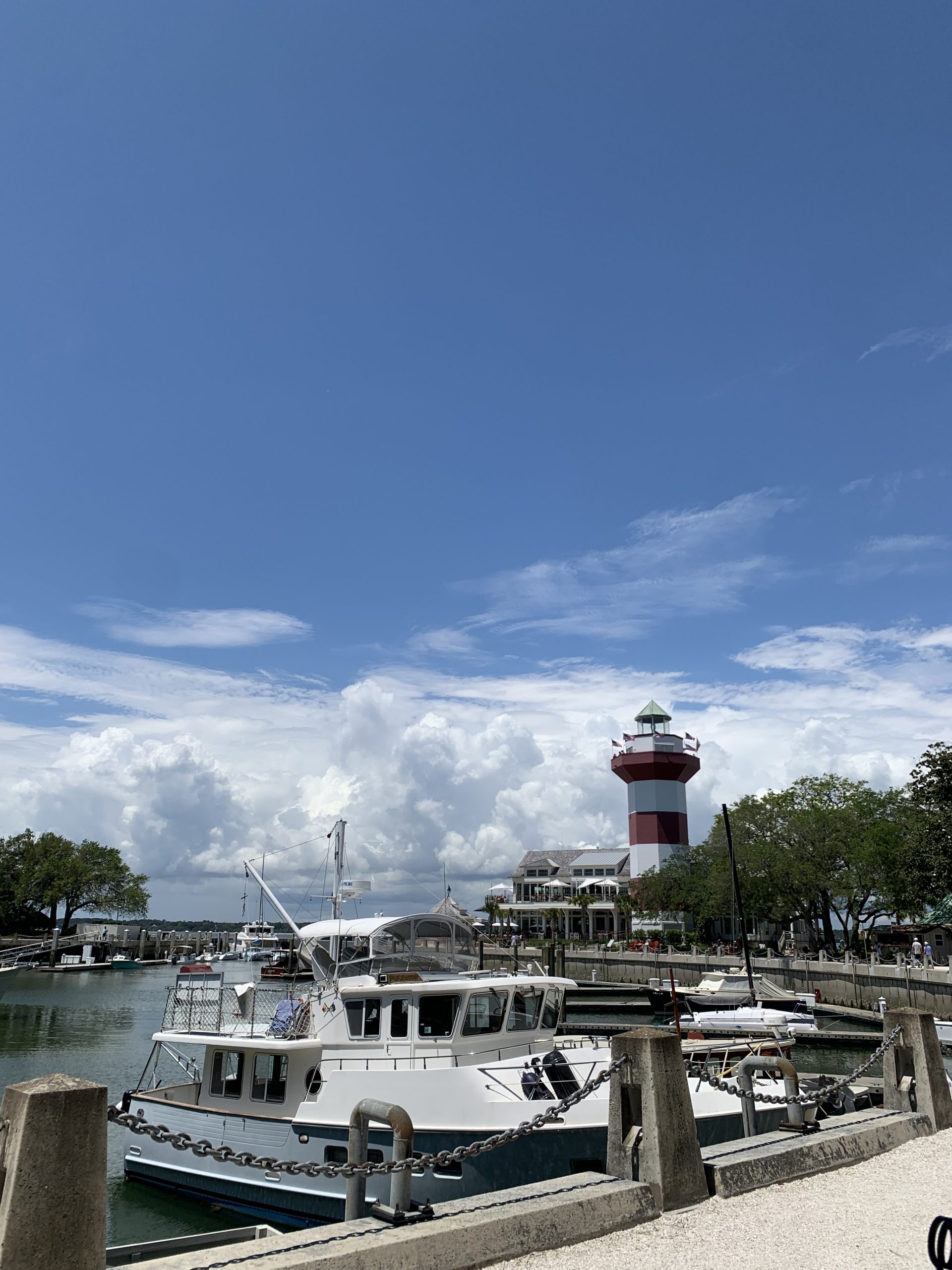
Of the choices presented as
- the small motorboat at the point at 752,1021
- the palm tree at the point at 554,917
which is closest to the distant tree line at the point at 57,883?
the palm tree at the point at 554,917

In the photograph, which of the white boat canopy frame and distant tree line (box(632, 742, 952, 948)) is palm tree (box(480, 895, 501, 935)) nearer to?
distant tree line (box(632, 742, 952, 948))

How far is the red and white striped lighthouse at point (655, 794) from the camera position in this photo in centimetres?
9250

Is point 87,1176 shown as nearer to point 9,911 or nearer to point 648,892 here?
point 648,892

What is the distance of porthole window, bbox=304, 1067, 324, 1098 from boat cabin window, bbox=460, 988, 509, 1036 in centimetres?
302

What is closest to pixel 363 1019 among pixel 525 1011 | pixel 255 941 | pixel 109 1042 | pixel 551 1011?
pixel 525 1011

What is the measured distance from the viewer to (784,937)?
75562 millimetres

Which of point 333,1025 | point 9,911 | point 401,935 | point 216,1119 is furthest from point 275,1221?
point 9,911

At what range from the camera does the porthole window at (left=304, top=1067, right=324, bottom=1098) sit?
17094 millimetres

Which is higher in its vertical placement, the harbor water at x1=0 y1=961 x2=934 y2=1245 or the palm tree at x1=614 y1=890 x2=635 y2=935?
the palm tree at x1=614 y1=890 x2=635 y2=935

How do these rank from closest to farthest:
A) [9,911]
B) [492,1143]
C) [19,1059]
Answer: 1. [492,1143]
2. [19,1059]
3. [9,911]

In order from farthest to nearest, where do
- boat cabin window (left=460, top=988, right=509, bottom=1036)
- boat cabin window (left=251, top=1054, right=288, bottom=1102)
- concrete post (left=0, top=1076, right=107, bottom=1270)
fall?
boat cabin window (left=251, top=1054, right=288, bottom=1102), boat cabin window (left=460, top=988, right=509, bottom=1036), concrete post (left=0, top=1076, right=107, bottom=1270)

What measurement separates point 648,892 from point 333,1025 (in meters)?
75.1

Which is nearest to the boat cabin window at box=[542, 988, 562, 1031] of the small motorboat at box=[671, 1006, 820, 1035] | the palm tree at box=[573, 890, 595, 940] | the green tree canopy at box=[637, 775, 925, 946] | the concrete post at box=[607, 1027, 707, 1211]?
the concrete post at box=[607, 1027, 707, 1211]

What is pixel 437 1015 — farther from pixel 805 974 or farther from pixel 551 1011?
pixel 805 974
